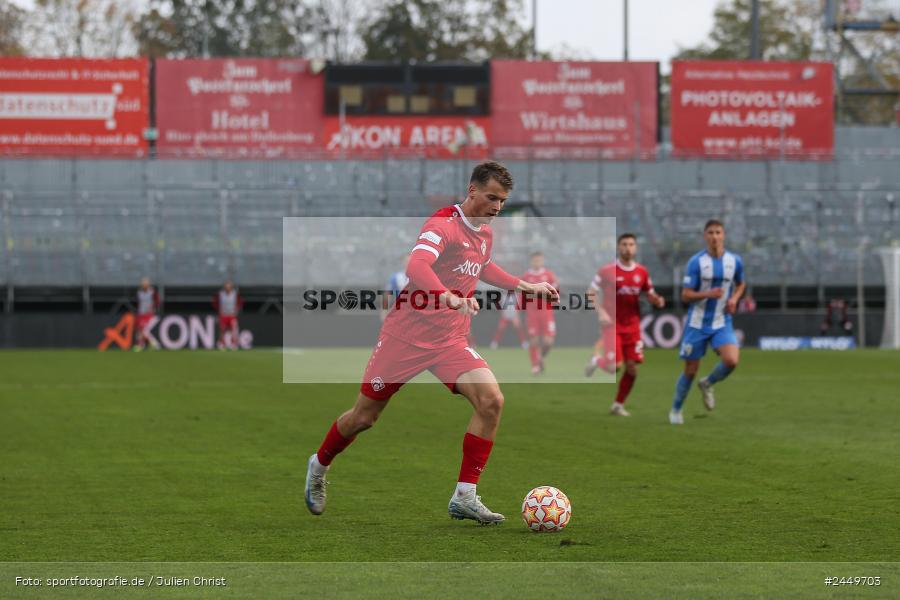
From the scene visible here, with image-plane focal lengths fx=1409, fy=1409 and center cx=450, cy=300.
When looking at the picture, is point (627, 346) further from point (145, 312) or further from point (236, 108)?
point (236, 108)

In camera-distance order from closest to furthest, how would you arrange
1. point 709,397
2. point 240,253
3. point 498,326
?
point 709,397, point 498,326, point 240,253

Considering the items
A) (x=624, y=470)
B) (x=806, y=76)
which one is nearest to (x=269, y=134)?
(x=806, y=76)

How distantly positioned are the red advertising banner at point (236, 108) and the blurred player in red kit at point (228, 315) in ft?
26.5

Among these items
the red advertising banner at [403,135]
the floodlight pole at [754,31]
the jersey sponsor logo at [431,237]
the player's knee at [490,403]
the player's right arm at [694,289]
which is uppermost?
the floodlight pole at [754,31]

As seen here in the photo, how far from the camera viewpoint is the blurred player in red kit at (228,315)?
3778cm

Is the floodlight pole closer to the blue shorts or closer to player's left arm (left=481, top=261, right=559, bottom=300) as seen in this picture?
the blue shorts

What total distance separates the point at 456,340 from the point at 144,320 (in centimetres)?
3096

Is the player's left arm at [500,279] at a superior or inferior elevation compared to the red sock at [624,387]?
superior

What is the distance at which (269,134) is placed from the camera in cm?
4550

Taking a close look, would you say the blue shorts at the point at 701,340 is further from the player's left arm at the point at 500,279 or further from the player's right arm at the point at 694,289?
the player's left arm at the point at 500,279

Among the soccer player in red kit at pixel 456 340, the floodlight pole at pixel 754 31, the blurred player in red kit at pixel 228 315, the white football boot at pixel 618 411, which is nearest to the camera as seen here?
the soccer player in red kit at pixel 456 340

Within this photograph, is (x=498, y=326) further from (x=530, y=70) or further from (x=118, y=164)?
(x=118, y=164)

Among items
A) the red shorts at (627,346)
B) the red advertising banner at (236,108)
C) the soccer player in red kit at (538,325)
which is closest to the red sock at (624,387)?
the red shorts at (627,346)

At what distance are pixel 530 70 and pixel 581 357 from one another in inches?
616
